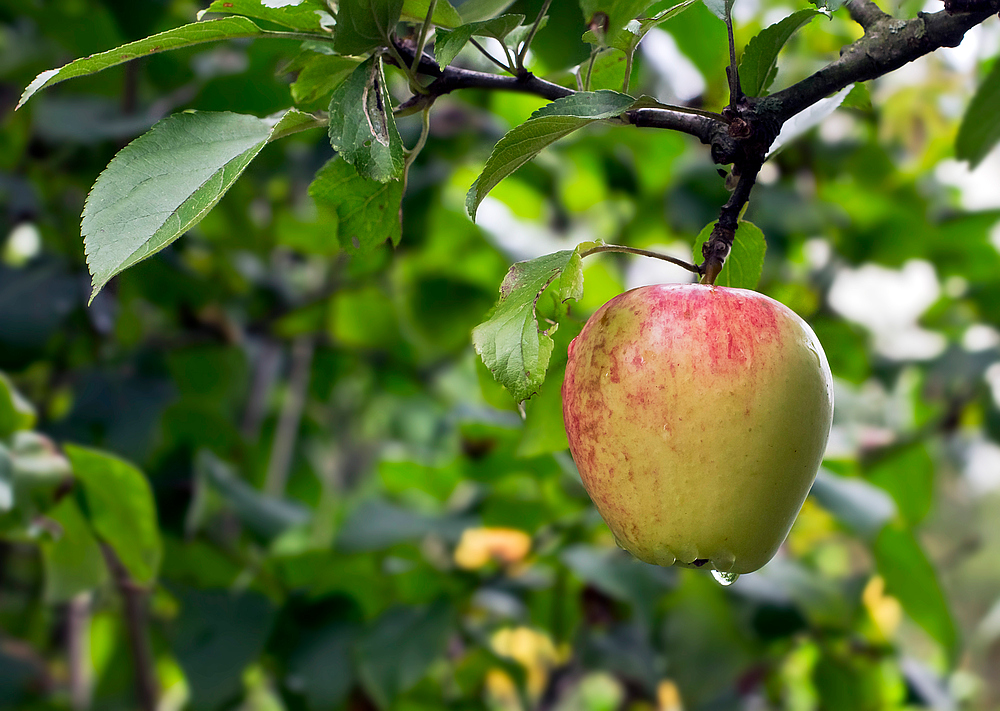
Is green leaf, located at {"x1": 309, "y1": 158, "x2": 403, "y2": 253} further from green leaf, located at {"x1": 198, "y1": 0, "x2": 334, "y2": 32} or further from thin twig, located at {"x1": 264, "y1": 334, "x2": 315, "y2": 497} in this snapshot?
thin twig, located at {"x1": 264, "y1": 334, "x2": 315, "y2": 497}

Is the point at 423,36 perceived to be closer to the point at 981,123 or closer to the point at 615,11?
the point at 615,11

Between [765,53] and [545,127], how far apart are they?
4.4 inches

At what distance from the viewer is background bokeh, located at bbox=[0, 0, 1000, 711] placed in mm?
689

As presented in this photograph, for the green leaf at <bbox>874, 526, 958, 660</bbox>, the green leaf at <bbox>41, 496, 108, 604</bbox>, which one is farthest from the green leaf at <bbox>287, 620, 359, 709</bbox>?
the green leaf at <bbox>874, 526, 958, 660</bbox>

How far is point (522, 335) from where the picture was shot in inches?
9.5

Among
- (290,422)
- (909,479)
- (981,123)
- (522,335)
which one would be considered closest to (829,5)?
(522,335)

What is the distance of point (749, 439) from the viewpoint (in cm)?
26

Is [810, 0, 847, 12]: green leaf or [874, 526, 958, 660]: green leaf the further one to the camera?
[874, 526, 958, 660]: green leaf

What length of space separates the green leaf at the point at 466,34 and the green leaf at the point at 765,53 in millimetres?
89

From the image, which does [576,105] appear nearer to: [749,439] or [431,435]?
[749,439]

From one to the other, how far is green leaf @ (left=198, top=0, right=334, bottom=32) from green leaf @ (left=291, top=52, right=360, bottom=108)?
13 mm

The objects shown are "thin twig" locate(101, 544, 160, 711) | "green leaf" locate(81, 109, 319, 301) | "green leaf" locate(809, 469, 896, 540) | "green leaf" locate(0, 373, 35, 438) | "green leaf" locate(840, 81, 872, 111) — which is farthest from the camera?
"thin twig" locate(101, 544, 160, 711)

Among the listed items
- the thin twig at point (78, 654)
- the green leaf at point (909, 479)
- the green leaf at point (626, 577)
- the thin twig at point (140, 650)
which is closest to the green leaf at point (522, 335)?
the green leaf at point (626, 577)

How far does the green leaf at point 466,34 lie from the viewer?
27 cm
